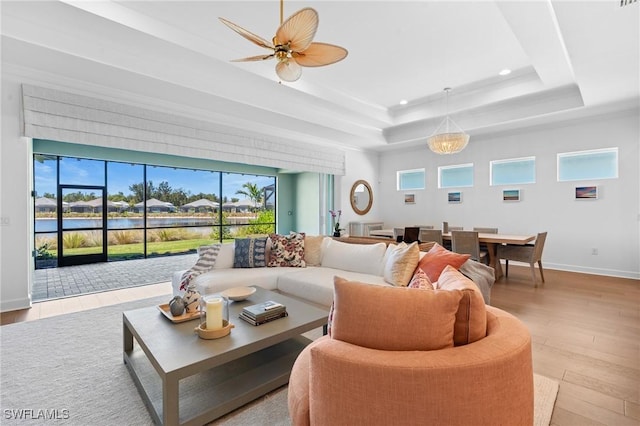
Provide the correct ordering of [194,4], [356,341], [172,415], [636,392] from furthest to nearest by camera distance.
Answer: [194,4] → [636,392] → [172,415] → [356,341]

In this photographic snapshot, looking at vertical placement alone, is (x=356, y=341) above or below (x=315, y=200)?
below

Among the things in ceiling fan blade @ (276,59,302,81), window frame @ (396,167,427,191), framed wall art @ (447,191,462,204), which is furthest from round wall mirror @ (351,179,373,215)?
ceiling fan blade @ (276,59,302,81)

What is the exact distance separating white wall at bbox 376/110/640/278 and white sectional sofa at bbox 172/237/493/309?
3275 mm

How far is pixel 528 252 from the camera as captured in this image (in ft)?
Answer: 14.6

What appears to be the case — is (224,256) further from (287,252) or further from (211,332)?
(211,332)

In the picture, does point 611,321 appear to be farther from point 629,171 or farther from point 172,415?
point 172,415

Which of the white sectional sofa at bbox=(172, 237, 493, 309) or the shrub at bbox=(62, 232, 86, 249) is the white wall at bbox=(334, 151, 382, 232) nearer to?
the white sectional sofa at bbox=(172, 237, 493, 309)

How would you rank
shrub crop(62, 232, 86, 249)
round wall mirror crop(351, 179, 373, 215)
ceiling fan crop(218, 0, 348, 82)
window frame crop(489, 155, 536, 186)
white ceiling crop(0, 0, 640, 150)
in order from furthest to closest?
round wall mirror crop(351, 179, 373, 215) → shrub crop(62, 232, 86, 249) → window frame crop(489, 155, 536, 186) → white ceiling crop(0, 0, 640, 150) → ceiling fan crop(218, 0, 348, 82)

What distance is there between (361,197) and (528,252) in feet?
12.8

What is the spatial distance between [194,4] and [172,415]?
129 inches

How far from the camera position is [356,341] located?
112 cm

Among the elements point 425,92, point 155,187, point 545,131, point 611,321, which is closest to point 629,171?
point 545,131

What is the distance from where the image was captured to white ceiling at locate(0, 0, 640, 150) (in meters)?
2.73

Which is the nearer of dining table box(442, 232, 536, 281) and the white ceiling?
the white ceiling
